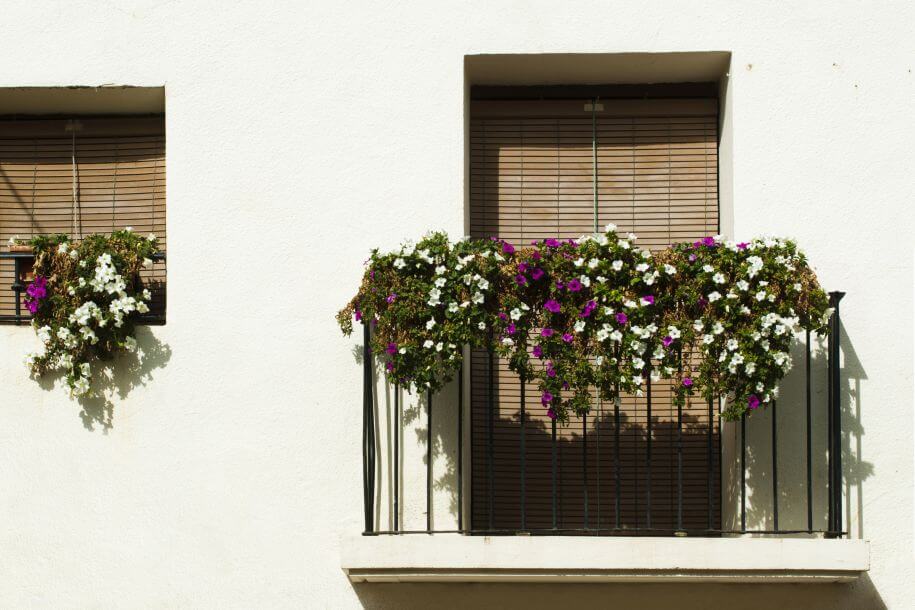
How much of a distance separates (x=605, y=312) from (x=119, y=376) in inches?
102

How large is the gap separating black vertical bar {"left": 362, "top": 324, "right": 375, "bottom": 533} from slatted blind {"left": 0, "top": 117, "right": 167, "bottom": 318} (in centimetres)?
155

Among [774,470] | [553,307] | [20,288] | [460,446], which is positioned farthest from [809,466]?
[20,288]

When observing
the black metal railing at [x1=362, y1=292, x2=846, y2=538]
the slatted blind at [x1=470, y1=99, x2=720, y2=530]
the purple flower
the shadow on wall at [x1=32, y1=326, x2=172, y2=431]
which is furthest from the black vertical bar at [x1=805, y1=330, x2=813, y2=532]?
the shadow on wall at [x1=32, y1=326, x2=172, y2=431]

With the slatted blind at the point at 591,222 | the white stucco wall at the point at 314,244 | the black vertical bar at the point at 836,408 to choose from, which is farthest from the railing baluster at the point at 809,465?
the slatted blind at the point at 591,222

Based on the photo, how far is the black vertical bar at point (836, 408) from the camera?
6.81 meters

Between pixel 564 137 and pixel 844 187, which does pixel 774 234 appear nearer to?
pixel 844 187

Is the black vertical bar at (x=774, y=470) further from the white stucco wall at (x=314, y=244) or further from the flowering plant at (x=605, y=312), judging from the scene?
the white stucco wall at (x=314, y=244)

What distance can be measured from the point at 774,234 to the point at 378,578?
104 inches

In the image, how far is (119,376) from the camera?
293 inches

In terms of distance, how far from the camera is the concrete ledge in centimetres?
657

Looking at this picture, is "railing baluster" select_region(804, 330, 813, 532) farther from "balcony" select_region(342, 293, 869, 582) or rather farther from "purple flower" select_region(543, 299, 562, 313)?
"purple flower" select_region(543, 299, 562, 313)

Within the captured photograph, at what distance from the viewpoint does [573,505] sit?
760 cm

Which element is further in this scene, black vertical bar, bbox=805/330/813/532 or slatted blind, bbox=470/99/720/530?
slatted blind, bbox=470/99/720/530

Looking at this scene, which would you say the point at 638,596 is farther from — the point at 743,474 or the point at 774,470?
the point at 774,470
